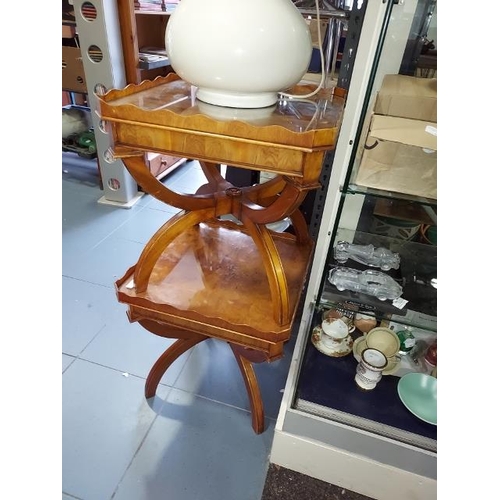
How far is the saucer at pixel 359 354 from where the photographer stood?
100cm

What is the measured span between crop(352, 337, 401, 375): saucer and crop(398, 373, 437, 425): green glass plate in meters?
0.03

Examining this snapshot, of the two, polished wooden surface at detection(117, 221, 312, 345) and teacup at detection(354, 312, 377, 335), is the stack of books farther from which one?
teacup at detection(354, 312, 377, 335)

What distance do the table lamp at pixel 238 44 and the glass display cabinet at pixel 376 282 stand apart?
0.53ft

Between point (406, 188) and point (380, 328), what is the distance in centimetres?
48

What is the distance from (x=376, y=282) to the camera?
0.82 meters

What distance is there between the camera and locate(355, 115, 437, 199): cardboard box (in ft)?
2.04

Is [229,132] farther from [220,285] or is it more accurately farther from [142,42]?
[142,42]

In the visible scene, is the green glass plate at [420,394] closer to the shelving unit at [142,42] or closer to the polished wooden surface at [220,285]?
the polished wooden surface at [220,285]

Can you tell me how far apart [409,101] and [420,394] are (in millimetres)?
707
